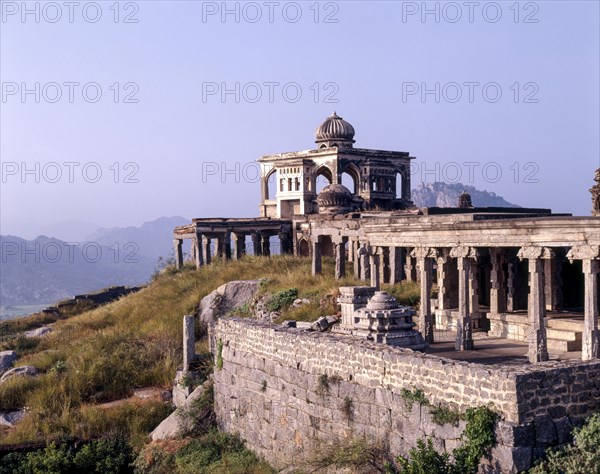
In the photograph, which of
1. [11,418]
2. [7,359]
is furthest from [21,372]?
[7,359]

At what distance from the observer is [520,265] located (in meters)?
23.7

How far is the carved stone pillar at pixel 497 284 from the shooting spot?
2150cm

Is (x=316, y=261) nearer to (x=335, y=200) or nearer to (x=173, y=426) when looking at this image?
(x=335, y=200)

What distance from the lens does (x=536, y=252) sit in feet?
53.5

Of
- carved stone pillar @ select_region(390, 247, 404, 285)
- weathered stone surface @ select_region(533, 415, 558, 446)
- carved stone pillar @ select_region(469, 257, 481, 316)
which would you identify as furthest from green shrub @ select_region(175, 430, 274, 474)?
carved stone pillar @ select_region(390, 247, 404, 285)

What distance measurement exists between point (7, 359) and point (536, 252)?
1919cm

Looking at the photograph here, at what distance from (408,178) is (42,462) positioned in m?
40.3

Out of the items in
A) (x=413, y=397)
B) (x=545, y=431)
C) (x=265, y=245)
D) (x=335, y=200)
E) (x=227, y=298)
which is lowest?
(x=227, y=298)

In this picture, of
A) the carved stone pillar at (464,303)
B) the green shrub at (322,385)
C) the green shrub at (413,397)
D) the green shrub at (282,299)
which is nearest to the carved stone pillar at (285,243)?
the green shrub at (282,299)

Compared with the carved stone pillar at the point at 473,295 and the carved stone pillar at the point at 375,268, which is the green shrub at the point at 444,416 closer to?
the carved stone pillar at the point at 473,295

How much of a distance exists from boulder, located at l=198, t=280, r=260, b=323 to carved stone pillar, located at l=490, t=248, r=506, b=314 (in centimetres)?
1055

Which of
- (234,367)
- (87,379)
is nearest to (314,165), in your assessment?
(87,379)

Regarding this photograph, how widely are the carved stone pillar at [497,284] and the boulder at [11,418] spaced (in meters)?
13.2

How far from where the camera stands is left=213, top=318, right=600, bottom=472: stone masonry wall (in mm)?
9359
